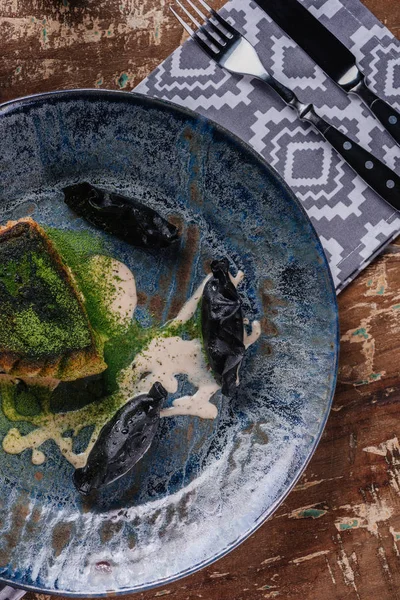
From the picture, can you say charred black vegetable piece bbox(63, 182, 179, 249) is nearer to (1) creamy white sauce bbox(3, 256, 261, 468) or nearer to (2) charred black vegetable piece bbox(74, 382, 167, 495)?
(1) creamy white sauce bbox(3, 256, 261, 468)

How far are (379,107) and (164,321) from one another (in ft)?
3.57

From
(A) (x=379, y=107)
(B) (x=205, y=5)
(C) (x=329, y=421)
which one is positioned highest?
(B) (x=205, y=5)

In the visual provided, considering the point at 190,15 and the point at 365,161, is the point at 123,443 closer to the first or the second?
the point at 365,161

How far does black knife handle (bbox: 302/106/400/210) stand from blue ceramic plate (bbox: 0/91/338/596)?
0.32 meters

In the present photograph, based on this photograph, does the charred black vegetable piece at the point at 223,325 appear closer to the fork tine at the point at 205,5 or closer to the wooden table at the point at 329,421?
the wooden table at the point at 329,421

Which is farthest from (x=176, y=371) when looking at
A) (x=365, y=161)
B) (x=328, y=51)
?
(x=328, y=51)

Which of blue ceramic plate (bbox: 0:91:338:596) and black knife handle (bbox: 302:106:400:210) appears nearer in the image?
blue ceramic plate (bbox: 0:91:338:596)

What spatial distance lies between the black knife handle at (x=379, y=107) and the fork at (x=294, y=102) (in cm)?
13

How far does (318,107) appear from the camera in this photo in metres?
2.09

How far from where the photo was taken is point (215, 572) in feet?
7.16

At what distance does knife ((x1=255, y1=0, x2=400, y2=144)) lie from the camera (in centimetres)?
204

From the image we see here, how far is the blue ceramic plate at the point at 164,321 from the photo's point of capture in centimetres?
192

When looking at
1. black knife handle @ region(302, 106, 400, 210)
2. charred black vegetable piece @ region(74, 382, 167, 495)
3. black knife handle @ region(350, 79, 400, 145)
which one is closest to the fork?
black knife handle @ region(302, 106, 400, 210)

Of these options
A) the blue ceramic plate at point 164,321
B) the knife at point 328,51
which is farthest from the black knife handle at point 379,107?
the blue ceramic plate at point 164,321
